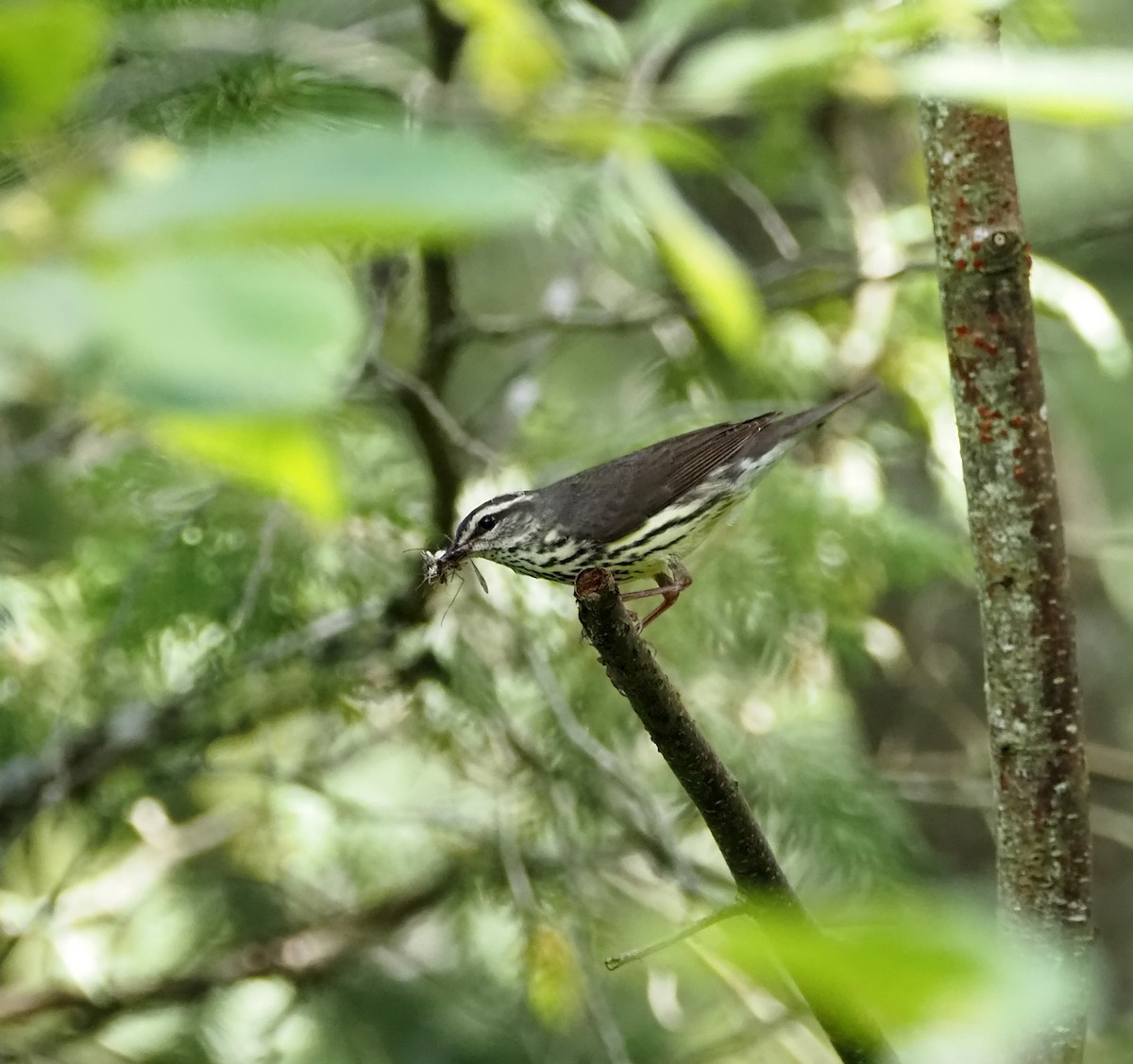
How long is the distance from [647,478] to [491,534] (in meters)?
0.35

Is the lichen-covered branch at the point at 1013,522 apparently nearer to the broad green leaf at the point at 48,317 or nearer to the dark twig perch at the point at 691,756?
the dark twig perch at the point at 691,756

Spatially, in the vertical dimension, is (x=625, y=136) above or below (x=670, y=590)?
above

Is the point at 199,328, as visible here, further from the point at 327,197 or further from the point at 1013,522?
the point at 1013,522

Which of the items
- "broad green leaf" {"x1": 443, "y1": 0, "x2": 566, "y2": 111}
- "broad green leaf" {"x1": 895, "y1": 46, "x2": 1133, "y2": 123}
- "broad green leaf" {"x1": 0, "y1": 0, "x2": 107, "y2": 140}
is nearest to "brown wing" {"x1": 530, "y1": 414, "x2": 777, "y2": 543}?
"broad green leaf" {"x1": 443, "y1": 0, "x2": 566, "y2": 111}

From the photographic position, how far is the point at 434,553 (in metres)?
2.89

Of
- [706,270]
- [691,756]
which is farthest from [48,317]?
[691,756]

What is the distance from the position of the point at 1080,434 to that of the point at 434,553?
4036 millimetres

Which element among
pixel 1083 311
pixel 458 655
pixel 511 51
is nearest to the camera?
pixel 511 51

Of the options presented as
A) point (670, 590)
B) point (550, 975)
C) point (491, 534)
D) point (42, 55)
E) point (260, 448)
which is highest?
point (42, 55)

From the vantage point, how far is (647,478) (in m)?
2.88

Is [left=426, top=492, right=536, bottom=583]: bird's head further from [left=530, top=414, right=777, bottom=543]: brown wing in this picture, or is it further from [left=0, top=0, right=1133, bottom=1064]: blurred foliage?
[left=0, top=0, right=1133, bottom=1064]: blurred foliage

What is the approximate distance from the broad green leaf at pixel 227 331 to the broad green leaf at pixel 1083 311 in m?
2.43

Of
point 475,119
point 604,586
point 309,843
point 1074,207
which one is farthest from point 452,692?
point 1074,207

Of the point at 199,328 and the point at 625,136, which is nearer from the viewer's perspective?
the point at 199,328
